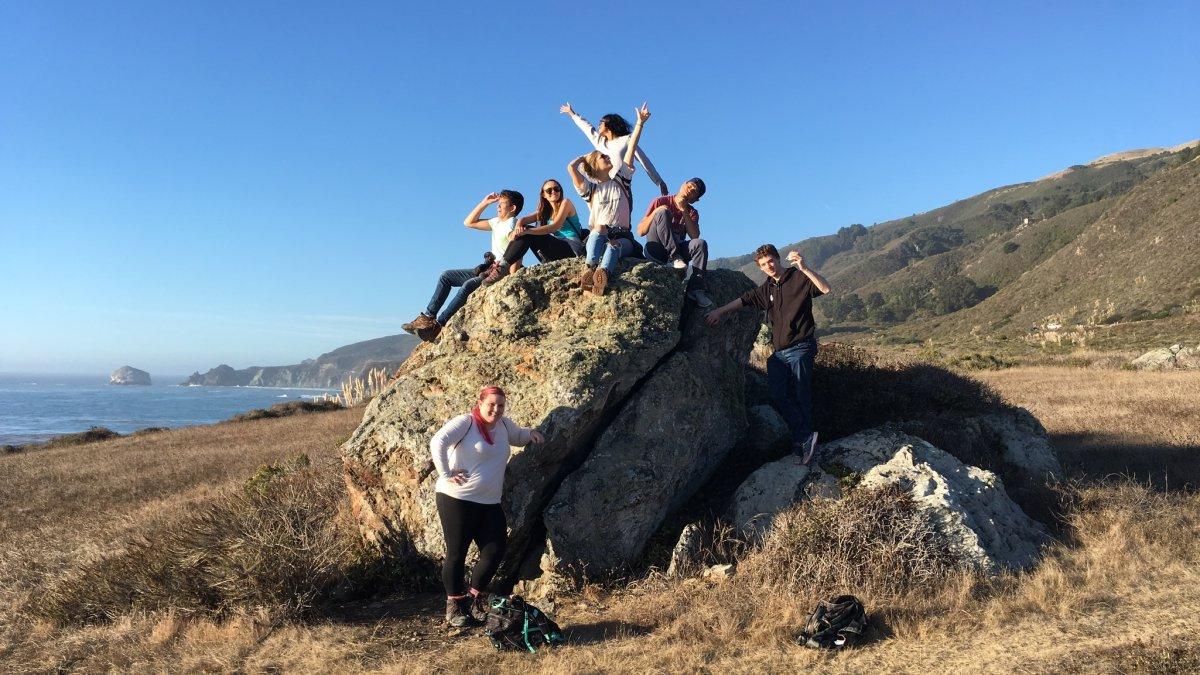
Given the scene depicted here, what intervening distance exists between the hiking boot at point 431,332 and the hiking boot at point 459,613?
4.62 meters

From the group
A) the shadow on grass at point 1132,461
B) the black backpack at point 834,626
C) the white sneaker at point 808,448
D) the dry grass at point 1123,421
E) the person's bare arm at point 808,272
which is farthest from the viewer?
the dry grass at point 1123,421

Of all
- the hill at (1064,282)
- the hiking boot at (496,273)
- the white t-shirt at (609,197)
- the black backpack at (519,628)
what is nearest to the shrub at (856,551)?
the black backpack at (519,628)

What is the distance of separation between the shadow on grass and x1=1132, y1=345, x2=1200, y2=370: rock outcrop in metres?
19.4

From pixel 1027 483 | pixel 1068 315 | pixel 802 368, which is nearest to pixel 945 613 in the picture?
pixel 802 368

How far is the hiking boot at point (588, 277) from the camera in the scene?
28.6 feet

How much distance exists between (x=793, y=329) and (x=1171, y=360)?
30.1 meters

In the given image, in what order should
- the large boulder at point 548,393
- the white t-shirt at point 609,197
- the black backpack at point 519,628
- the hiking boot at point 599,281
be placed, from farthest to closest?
the white t-shirt at point 609,197
the hiking boot at point 599,281
the large boulder at point 548,393
the black backpack at point 519,628

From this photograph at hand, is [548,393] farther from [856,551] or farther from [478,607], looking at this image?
[856,551]

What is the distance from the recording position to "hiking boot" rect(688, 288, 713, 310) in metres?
9.49

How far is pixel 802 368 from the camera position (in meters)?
8.20

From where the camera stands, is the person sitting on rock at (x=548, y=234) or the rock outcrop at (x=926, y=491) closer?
the rock outcrop at (x=926, y=491)

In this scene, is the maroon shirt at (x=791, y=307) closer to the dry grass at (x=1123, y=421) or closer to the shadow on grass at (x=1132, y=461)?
the shadow on grass at (x=1132, y=461)

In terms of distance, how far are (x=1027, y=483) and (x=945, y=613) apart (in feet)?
15.7

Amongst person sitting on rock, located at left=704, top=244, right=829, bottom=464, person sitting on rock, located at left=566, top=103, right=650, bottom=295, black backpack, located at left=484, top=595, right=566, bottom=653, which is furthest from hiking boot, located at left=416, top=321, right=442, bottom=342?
black backpack, located at left=484, top=595, right=566, bottom=653
